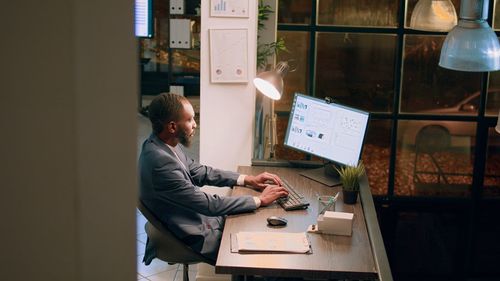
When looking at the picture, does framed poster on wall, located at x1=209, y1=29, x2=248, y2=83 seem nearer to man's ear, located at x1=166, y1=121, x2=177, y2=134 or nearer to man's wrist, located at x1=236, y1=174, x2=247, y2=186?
man's wrist, located at x1=236, y1=174, x2=247, y2=186

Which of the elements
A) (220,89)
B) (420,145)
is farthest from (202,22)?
(420,145)

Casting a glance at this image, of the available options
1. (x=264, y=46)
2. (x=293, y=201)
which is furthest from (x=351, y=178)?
(x=264, y=46)

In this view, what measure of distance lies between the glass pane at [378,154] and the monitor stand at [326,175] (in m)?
1.46

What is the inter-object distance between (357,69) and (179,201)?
2491 mm

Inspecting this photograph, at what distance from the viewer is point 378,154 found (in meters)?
5.68

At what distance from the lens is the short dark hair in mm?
3609

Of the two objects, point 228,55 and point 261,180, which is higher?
point 228,55

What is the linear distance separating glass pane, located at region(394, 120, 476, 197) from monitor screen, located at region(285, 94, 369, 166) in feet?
5.38

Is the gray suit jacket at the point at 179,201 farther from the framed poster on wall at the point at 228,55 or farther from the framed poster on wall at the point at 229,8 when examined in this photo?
the framed poster on wall at the point at 229,8

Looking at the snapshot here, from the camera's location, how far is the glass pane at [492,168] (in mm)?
5641

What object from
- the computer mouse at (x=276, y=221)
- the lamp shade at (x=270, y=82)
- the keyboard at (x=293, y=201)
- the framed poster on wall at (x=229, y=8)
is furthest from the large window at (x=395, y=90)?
the computer mouse at (x=276, y=221)

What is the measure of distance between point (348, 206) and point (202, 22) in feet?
4.43

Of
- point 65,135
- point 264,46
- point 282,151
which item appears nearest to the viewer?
point 65,135

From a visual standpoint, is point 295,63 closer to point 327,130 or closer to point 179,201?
point 327,130
